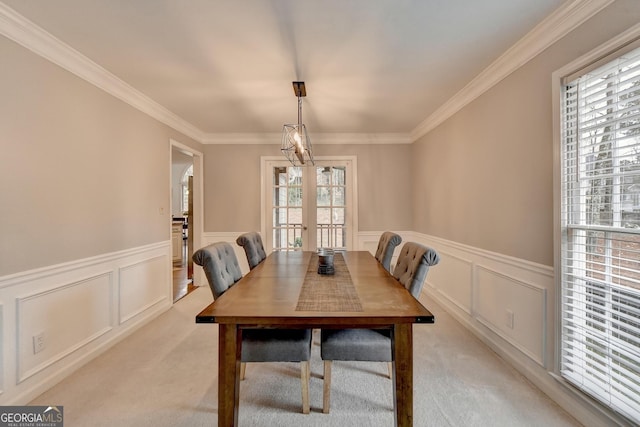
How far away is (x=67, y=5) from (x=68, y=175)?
110 centimetres

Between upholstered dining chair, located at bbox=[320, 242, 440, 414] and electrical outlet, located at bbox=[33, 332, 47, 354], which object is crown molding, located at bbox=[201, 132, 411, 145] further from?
electrical outlet, located at bbox=[33, 332, 47, 354]

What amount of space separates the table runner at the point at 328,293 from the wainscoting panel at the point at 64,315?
69.1 inches

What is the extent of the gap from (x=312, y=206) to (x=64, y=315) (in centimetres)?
314

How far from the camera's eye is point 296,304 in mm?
1468

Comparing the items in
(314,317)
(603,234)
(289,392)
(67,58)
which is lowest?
(289,392)

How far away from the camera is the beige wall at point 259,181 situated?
4438 mm

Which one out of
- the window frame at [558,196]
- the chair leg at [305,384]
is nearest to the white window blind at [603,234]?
the window frame at [558,196]

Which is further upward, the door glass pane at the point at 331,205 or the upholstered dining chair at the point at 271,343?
the door glass pane at the point at 331,205

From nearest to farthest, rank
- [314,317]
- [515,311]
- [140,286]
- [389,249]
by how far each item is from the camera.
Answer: [314,317] → [515,311] → [389,249] → [140,286]

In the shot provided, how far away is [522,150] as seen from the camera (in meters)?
2.06

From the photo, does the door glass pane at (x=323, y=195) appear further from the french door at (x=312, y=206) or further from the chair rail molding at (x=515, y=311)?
the chair rail molding at (x=515, y=311)

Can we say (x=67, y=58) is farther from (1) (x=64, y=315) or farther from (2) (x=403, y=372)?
(2) (x=403, y=372)

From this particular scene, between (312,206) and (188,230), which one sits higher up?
(312,206)

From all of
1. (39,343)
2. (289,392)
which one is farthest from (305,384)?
(39,343)
